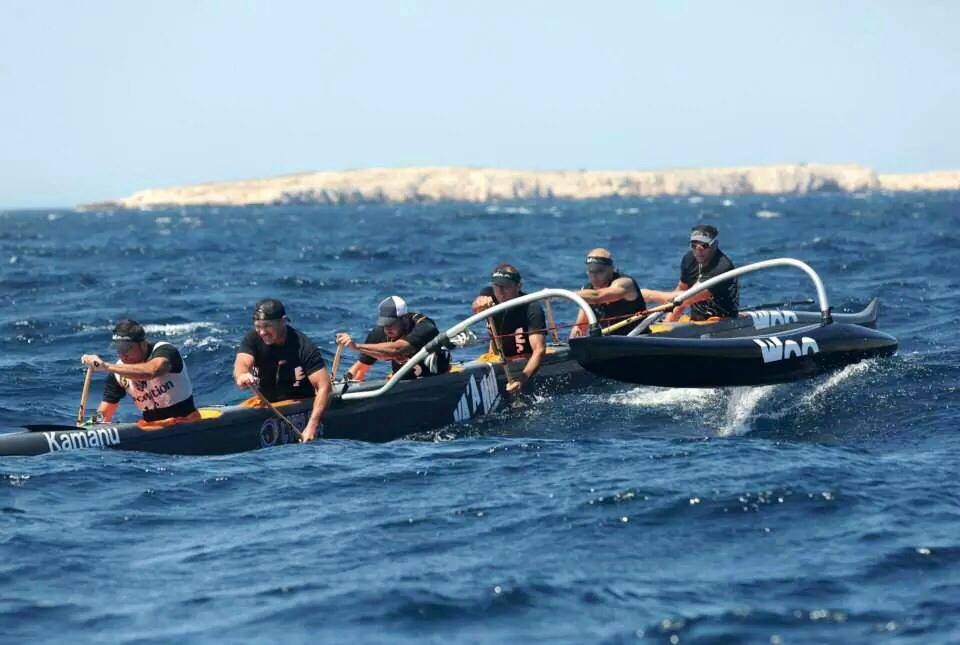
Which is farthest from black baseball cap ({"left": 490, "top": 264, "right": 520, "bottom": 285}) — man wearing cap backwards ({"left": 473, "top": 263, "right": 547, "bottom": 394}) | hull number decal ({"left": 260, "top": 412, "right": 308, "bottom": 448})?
hull number decal ({"left": 260, "top": 412, "right": 308, "bottom": 448})

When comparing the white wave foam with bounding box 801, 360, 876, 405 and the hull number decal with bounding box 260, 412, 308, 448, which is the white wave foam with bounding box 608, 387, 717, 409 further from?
the hull number decal with bounding box 260, 412, 308, 448

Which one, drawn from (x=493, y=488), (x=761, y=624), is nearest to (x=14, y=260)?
(x=493, y=488)

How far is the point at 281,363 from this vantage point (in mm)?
12133

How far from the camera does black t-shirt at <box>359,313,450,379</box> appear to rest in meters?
13.3

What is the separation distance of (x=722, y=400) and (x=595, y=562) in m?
6.35

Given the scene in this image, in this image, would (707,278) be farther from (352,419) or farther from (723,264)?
(352,419)

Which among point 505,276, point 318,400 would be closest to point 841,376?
point 505,276

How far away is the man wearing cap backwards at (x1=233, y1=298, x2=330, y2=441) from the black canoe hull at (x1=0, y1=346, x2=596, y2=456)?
0.20 meters

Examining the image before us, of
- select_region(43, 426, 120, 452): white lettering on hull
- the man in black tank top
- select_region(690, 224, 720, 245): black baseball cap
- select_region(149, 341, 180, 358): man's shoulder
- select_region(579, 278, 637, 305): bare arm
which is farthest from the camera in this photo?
select_region(690, 224, 720, 245): black baseball cap

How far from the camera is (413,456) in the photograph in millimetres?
11336

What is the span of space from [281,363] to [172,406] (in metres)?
1.02

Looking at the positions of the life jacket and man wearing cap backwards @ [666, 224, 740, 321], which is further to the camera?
man wearing cap backwards @ [666, 224, 740, 321]

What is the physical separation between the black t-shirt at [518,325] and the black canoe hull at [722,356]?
43.4 inches

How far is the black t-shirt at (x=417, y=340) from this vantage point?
13.3m
